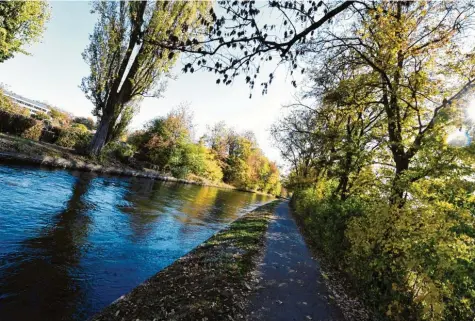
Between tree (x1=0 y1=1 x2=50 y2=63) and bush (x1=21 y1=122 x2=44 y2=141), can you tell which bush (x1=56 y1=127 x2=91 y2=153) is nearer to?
bush (x1=21 y1=122 x2=44 y2=141)

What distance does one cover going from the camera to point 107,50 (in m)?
18.4

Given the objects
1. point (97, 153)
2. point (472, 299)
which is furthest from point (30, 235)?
point (97, 153)

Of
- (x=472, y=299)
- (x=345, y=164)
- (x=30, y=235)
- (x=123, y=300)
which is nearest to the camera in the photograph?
(x=472, y=299)

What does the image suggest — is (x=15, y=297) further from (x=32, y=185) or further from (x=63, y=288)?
(x=32, y=185)

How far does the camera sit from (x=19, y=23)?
1752 cm

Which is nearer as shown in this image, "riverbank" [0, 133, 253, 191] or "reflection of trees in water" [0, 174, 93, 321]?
"reflection of trees in water" [0, 174, 93, 321]

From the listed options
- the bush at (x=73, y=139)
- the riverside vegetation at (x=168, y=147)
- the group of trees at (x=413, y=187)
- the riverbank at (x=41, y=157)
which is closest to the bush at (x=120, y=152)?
the riverside vegetation at (x=168, y=147)

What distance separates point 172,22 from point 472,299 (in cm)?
1909

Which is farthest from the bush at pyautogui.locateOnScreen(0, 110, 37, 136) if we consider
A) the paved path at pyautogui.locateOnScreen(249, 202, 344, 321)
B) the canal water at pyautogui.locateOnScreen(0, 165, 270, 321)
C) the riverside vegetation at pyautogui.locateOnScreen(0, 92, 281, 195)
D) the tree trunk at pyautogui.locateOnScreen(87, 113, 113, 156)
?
the paved path at pyautogui.locateOnScreen(249, 202, 344, 321)

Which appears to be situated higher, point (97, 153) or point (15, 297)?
point (97, 153)

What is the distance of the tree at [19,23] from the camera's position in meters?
16.4

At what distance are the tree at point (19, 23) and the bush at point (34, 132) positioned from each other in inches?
187

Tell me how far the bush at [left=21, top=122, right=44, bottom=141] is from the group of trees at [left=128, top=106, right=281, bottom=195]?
11642mm

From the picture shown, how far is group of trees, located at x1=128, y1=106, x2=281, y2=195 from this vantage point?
34.3m
